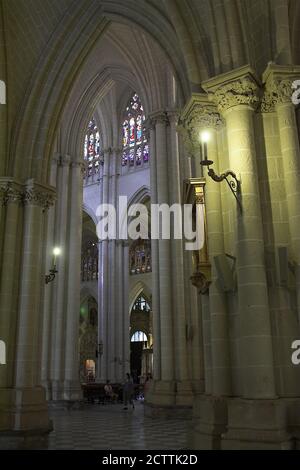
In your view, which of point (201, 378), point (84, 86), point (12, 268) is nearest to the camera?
point (12, 268)

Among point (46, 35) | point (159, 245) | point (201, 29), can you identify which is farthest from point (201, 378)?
point (46, 35)

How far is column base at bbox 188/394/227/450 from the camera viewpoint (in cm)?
617

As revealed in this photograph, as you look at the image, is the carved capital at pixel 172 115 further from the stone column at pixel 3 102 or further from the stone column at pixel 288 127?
the stone column at pixel 288 127

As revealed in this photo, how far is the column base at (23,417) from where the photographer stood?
9398 mm

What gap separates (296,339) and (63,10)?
→ 9985 mm

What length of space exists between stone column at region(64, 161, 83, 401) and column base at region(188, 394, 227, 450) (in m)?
11.2

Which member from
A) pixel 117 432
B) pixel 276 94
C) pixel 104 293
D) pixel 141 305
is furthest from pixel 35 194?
pixel 141 305

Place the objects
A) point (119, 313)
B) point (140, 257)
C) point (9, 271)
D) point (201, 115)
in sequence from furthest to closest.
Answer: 1. point (140, 257)
2. point (119, 313)
3. point (9, 271)
4. point (201, 115)

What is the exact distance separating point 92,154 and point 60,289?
44.7 ft

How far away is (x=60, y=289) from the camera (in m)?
17.9

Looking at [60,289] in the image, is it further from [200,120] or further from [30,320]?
[200,120]

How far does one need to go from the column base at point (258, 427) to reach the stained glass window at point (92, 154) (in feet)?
80.0

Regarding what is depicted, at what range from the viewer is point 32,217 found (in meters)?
11.4
